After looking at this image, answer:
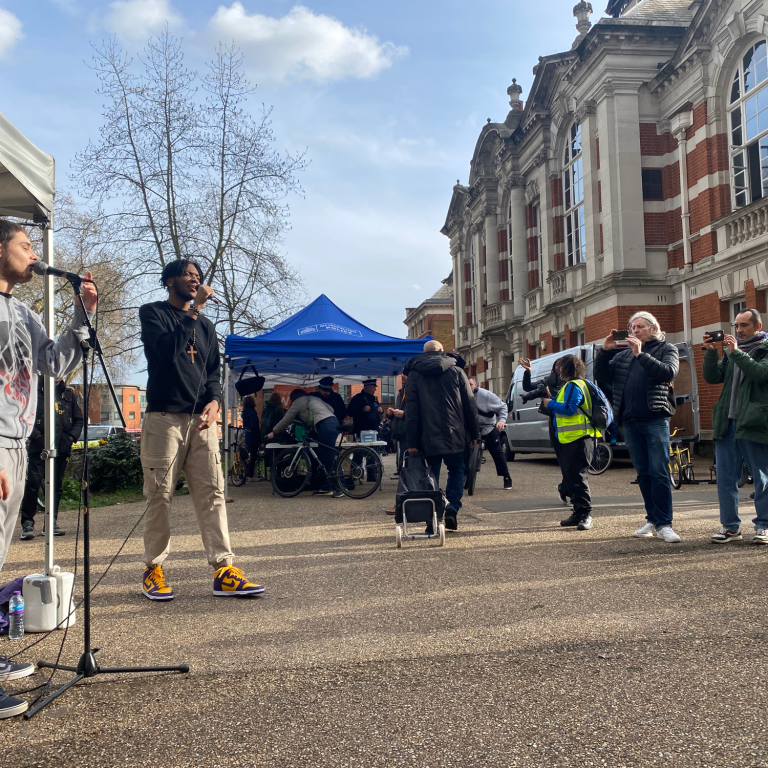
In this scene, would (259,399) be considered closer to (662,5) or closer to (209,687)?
(662,5)

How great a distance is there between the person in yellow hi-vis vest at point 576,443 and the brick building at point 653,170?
11.9m

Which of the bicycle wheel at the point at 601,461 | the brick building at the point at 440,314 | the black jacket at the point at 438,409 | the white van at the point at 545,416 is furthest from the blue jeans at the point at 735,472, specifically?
the brick building at the point at 440,314

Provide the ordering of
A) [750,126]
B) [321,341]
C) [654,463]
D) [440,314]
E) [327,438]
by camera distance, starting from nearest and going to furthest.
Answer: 1. [654,463]
2. [327,438]
3. [321,341]
4. [750,126]
5. [440,314]

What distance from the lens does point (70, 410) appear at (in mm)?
8930

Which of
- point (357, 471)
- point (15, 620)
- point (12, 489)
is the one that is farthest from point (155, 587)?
point (357, 471)

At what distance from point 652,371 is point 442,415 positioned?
2.05 meters

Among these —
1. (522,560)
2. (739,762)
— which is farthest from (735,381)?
(739,762)

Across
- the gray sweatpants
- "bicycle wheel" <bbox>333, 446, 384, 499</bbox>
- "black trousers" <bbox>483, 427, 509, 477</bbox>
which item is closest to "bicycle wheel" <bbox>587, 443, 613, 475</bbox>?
"black trousers" <bbox>483, 427, 509, 477</bbox>

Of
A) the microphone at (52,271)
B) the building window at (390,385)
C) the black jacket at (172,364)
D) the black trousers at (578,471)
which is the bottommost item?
the black trousers at (578,471)

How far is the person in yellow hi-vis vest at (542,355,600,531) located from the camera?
297 inches

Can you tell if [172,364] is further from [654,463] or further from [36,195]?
[654,463]

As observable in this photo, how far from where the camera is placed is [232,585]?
487 cm

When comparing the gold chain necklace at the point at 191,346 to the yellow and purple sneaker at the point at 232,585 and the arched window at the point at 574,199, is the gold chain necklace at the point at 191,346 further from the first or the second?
the arched window at the point at 574,199

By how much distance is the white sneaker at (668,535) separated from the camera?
6.45 meters
